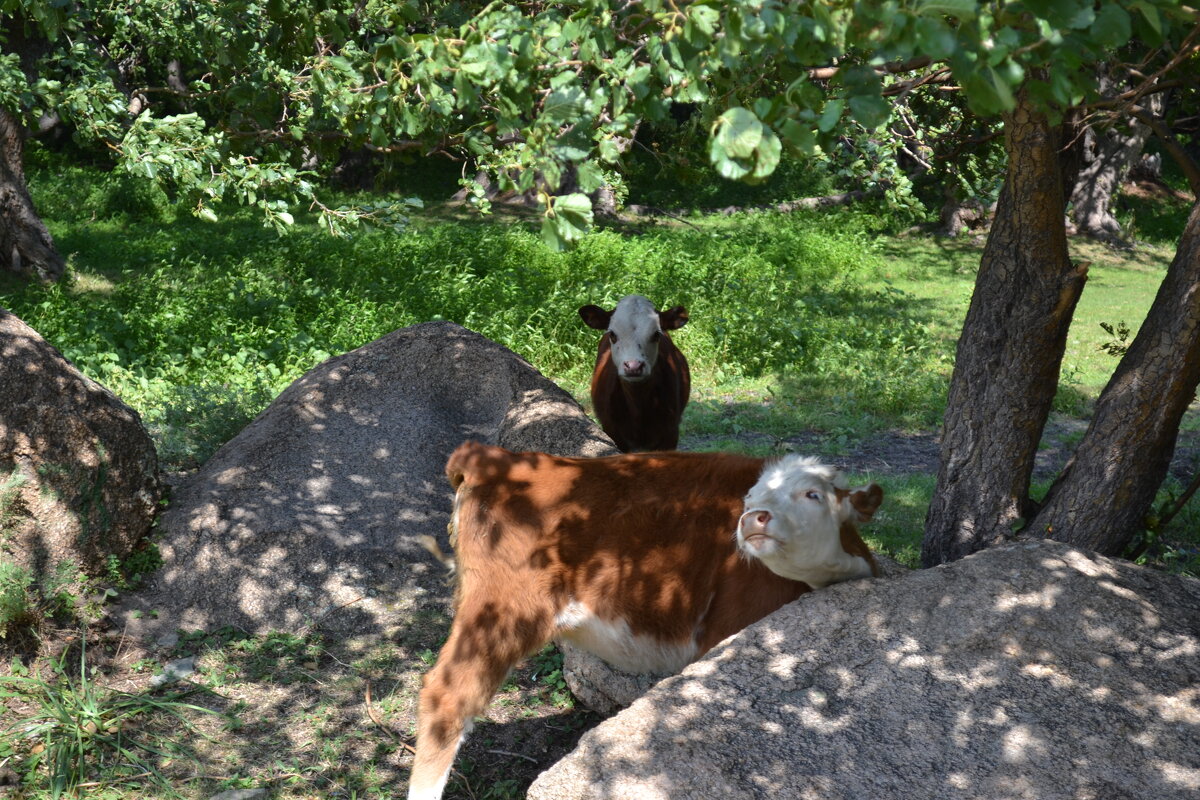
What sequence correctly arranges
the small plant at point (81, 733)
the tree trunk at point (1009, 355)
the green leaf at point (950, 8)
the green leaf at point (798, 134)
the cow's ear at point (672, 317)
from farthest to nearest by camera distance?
the cow's ear at point (672, 317) → the tree trunk at point (1009, 355) → the small plant at point (81, 733) → the green leaf at point (798, 134) → the green leaf at point (950, 8)

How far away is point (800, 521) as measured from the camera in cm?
371

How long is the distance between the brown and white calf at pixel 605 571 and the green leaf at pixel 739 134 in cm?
Answer: 183

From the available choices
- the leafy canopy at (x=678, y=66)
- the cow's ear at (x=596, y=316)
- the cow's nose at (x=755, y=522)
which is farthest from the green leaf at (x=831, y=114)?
the cow's ear at (x=596, y=316)

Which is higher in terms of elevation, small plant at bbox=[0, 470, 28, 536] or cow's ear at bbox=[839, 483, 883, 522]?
cow's ear at bbox=[839, 483, 883, 522]

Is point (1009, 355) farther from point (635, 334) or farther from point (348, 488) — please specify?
point (348, 488)

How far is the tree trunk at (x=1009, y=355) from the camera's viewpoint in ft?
14.6

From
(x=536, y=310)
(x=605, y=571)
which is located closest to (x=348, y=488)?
(x=605, y=571)

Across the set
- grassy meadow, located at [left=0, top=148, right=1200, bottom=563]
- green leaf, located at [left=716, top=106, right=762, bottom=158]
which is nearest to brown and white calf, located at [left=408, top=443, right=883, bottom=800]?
green leaf, located at [left=716, top=106, right=762, bottom=158]

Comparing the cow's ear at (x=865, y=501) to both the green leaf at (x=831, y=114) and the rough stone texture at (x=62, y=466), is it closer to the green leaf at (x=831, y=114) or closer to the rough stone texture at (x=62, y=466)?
the green leaf at (x=831, y=114)

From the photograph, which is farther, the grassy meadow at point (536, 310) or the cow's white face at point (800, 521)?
the grassy meadow at point (536, 310)

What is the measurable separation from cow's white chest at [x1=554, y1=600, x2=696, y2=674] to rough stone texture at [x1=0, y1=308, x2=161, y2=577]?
2.82 m

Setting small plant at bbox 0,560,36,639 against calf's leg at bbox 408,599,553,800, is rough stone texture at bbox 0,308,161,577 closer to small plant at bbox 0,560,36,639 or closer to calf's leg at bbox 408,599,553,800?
small plant at bbox 0,560,36,639

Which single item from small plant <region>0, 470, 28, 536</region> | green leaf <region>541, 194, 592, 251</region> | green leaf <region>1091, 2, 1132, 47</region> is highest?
green leaf <region>1091, 2, 1132, 47</region>

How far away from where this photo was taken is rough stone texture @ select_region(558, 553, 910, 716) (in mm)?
4809
